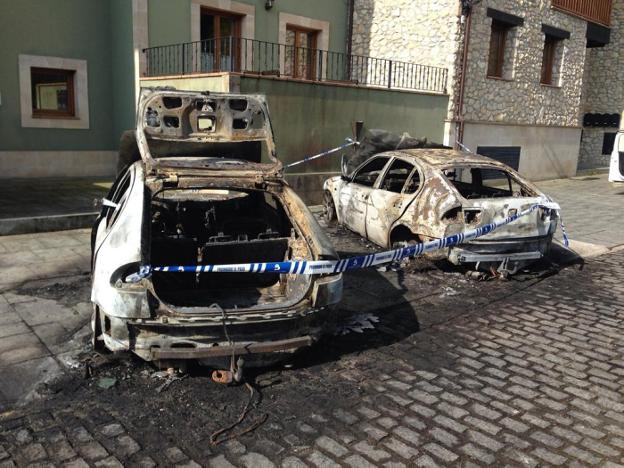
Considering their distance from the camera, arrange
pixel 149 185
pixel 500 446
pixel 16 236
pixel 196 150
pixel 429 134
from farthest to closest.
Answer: pixel 429 134
pixel 16 236
pixel 196 150
pixel 149 185
pixel 500 446

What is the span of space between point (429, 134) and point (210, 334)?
11.7 m

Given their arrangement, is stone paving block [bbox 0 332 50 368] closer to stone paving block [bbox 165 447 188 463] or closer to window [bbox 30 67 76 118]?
stone paving block [bbox 165 447 188 463]

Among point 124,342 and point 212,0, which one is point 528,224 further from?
point 212,0

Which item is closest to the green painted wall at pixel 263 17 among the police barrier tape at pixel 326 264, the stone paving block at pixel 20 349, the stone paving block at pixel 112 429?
the police barrier tape at pixel 326 264

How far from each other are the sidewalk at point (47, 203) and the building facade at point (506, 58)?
28.7 feet

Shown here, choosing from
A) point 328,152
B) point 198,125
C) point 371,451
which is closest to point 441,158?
point 198,125

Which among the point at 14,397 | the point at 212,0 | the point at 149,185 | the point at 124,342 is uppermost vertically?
the point at 212,0

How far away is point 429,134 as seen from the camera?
14633 mm

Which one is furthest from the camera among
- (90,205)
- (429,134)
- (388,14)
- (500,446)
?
(388,14)

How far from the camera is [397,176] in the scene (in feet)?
28.6

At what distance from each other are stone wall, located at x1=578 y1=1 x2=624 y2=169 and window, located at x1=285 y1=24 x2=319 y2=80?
12.4m

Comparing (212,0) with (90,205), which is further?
(212,0)

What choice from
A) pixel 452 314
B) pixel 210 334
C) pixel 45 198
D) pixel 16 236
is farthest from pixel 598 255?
pixel 45 198

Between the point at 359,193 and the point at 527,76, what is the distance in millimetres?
10911
